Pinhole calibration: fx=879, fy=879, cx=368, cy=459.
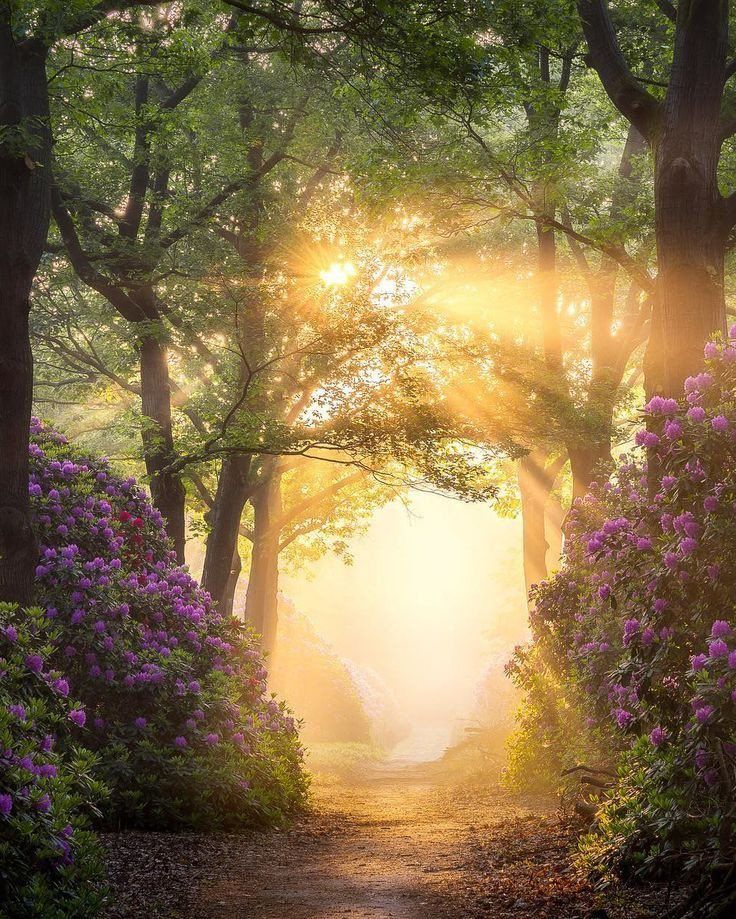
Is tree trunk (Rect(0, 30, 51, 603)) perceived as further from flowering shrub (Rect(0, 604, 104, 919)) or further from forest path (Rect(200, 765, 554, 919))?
forest path (Rect(200, 765, 554, 919))

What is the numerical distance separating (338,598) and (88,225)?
4559 cm

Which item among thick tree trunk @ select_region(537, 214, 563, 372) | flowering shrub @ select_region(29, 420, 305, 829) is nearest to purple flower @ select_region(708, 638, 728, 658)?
flowering shrub @ select_region(29, 420, 305, 829)

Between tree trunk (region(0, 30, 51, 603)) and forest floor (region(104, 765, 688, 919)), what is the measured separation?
111 inches

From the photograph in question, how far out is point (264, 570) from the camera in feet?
74.0

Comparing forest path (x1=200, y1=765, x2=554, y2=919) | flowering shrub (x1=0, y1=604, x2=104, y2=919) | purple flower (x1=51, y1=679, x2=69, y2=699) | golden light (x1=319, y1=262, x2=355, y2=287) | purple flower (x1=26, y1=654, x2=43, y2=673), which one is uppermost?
golden light (x1=319, y1=262, x2=355, y2=287)

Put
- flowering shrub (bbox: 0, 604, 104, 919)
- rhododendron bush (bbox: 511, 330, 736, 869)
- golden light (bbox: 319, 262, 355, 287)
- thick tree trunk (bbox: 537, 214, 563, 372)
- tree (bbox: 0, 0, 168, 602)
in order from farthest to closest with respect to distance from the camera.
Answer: thick tree trunk (bbox: 537, 214, 563, 372)
golden light (bbox: 319, 262, 355, 287)
tree (bbox: 0, 0, 168, 602)
rhododendron bush (bbox: 511, 330, 736, 869)
flowering shrub (bbox: 0, 604, 104, 919)

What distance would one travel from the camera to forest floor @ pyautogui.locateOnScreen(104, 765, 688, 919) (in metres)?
5.09

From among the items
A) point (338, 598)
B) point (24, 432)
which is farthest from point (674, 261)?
point (338, 598)

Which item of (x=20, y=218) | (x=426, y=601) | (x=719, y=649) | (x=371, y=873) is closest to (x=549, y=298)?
(x=20, y=218)

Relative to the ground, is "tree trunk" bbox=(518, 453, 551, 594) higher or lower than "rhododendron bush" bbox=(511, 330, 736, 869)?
higher

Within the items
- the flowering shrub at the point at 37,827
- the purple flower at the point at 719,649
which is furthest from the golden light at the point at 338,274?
the purple flower at the point at 719,649

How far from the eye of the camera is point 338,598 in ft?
189

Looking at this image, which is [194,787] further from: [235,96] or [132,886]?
[235,96]

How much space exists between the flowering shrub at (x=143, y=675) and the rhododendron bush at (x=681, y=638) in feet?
12.3
